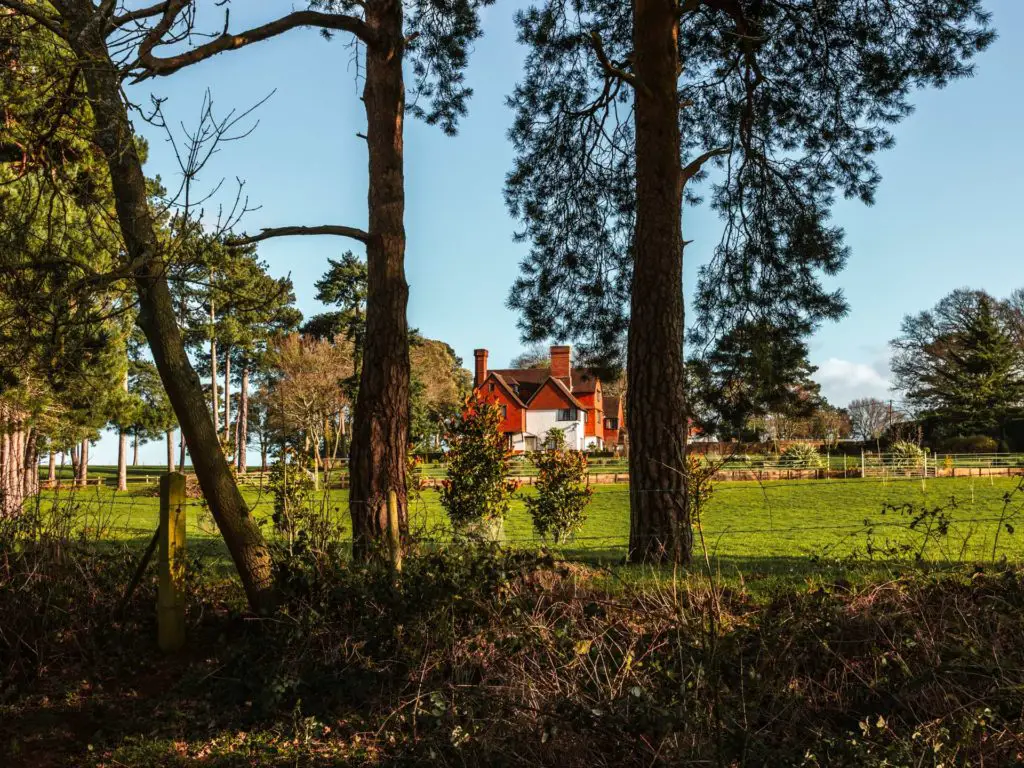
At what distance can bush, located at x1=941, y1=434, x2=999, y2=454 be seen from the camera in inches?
1574

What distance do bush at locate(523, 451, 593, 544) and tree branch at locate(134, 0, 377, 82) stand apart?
285 inches

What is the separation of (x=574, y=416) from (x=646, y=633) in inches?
2050

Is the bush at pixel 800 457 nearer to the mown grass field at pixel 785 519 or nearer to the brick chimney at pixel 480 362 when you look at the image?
A: the mown grass field at pixel 785 519

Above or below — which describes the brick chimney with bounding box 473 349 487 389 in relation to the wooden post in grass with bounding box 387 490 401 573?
above

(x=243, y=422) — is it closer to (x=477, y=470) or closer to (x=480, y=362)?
(x=480, y=362)

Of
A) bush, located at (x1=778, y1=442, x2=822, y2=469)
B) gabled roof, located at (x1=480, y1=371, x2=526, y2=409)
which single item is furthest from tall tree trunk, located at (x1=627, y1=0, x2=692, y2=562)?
gabled roof, located at (x1=480, y1=371, x2=526, y2=409)

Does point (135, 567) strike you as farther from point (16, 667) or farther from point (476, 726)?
point (476, 726)

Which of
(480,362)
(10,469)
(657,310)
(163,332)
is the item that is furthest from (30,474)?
(480,362)

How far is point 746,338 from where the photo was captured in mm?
11148

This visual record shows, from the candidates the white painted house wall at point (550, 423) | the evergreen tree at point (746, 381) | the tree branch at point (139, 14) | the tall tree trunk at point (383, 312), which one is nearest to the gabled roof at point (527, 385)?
the white painted house wall at point (550, 423)

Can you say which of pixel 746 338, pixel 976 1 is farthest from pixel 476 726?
pixel 976 1

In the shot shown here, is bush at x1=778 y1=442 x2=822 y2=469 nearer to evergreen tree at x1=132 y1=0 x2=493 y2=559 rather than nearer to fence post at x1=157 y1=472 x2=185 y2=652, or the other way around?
evergreen tree at x1=132 y1=0 x2=493 y2=559

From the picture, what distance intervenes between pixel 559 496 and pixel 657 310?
581 centimetres

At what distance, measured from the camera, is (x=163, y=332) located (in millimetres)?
5441
